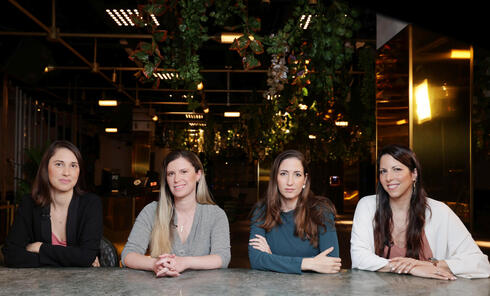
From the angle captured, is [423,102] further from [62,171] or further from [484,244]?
[62,171]

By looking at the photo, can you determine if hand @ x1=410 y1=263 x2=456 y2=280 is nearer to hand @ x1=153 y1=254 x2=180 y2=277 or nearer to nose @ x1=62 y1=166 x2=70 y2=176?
hand @ x1=153 y1=254 x2=180 y2=277

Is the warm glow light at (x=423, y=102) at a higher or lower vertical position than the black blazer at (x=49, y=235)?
higher

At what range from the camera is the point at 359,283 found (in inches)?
74.6

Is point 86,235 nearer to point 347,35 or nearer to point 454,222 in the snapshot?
point 347,35

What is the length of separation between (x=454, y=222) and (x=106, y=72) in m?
9.06

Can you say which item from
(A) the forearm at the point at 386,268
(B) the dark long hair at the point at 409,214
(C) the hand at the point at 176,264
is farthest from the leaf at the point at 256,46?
(A) the forearm at the point at 386,268

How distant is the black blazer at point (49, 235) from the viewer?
2373mm

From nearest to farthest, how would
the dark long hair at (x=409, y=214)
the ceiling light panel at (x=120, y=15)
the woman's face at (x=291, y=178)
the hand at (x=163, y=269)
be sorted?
the hand at (x=163, y=269), the dark long hair at (x=409, y=214), the woman's face at (x=291, y=178), the ceiling light panel at (x=120, y=15)

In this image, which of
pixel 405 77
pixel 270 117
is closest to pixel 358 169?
pixel 270 117

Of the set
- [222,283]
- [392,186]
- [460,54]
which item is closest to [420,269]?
[392,186]

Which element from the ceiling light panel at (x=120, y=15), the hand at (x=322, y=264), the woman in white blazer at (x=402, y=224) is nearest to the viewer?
the hand at (x=322, y=264)

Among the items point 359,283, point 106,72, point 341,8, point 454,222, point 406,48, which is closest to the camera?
point 359,283

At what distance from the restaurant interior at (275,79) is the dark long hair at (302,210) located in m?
0.61

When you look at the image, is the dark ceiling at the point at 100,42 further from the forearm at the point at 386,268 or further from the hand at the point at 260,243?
the forearm at the point at 386,268
